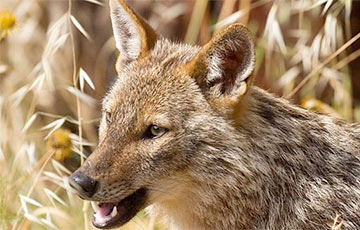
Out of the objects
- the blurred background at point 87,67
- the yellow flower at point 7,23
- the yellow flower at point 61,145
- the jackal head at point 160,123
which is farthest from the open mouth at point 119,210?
the yellow flower at point 7,23

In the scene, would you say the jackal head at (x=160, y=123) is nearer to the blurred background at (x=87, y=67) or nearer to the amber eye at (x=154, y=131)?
the amber eye at (x=154, y=131)

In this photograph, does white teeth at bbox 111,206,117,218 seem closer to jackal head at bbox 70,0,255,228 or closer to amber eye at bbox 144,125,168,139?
jackal head at bbox 70,0,255,228

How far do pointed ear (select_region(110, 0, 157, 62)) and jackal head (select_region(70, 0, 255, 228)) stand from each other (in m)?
0.24

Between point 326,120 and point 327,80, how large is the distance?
222cm

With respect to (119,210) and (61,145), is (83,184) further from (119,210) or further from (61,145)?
(61,145)

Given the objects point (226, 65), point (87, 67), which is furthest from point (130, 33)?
point (87, 67)

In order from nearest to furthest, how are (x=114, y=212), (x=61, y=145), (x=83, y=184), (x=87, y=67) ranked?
(x=83, y=184)
(x=114, y=212)
(x=61, y=145)
(x=87, y=67)

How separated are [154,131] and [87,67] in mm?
4567

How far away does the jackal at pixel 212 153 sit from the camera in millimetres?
4727

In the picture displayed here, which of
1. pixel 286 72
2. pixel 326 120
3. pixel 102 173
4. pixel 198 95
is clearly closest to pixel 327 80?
pixel 286 72

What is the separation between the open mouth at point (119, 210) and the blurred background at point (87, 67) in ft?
2.36

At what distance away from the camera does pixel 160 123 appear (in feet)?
15.7

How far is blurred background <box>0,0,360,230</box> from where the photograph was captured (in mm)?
5871

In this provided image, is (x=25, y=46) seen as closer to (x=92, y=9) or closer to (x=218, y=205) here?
(x=92, y=9)
